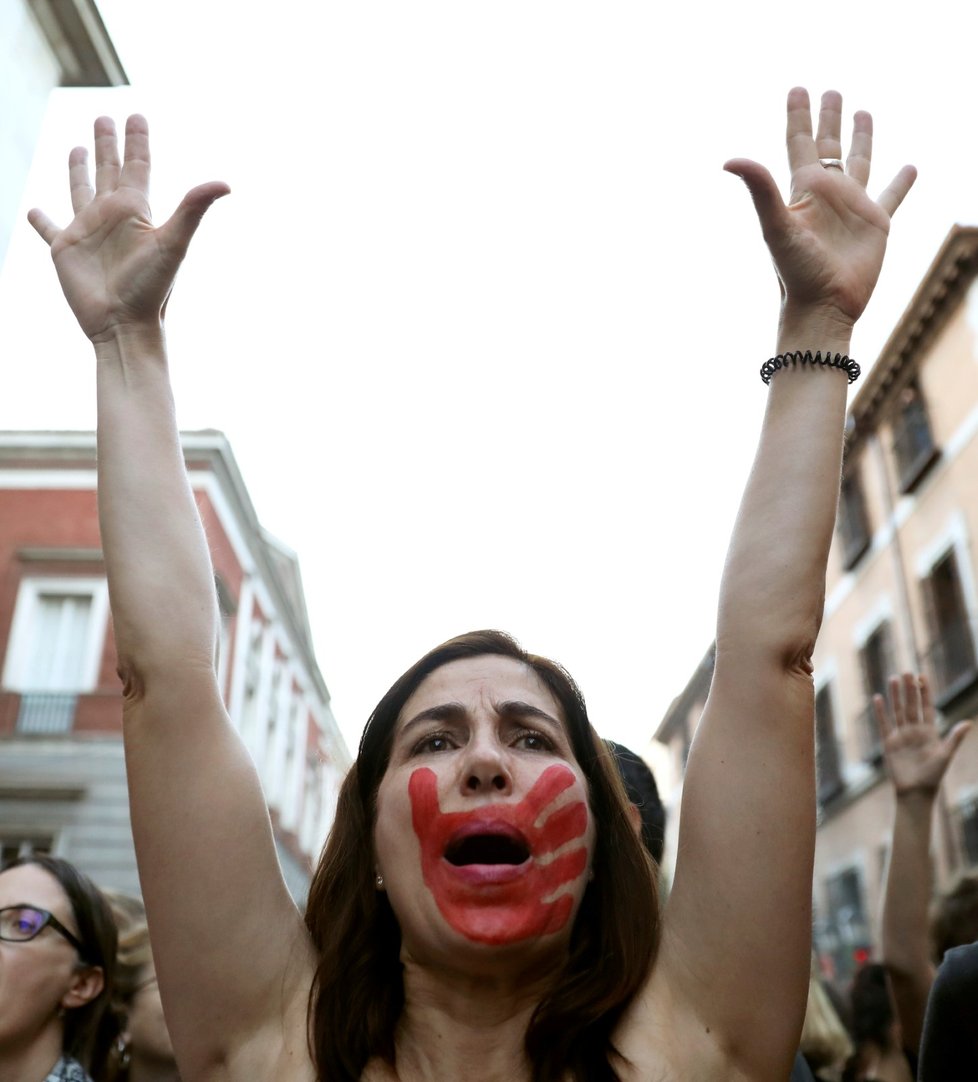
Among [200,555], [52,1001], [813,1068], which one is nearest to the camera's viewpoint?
[200,555]

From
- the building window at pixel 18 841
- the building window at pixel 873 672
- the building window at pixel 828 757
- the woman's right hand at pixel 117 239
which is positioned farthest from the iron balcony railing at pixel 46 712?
the woman's right hand at pixel 117 239

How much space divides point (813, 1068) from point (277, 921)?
7.59 ft

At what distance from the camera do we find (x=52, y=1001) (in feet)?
9.21

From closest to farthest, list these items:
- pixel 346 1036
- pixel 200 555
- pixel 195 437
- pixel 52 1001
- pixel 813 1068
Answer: pixel 346 1036
pixel 200 555
pixel 52 1001
pixel 813 1068
pixel 195 437

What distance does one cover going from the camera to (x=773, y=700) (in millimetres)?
1764

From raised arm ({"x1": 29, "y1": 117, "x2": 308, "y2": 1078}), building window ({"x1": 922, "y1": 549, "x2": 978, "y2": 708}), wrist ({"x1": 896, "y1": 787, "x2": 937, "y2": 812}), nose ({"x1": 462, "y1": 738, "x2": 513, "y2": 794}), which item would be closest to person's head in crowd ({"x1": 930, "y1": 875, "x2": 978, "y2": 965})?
wrist ({"x1": 896, "y1": 787, "x2": 937, "y2": 812})

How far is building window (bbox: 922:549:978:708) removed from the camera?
15.6 meters

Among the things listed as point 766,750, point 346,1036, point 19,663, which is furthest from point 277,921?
point 19,663

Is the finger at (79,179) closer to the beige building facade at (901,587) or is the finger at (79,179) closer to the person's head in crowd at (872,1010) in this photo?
the person's head in crowd at (872,1010)

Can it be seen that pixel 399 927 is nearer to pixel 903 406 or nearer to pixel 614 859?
pixel 614 859

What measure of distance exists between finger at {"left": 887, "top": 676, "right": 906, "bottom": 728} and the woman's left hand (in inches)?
62.5

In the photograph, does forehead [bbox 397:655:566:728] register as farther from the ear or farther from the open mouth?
the ear

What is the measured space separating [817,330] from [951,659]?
49.8ft

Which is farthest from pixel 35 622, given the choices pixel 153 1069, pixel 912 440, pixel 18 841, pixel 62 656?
pixel 153 1069
